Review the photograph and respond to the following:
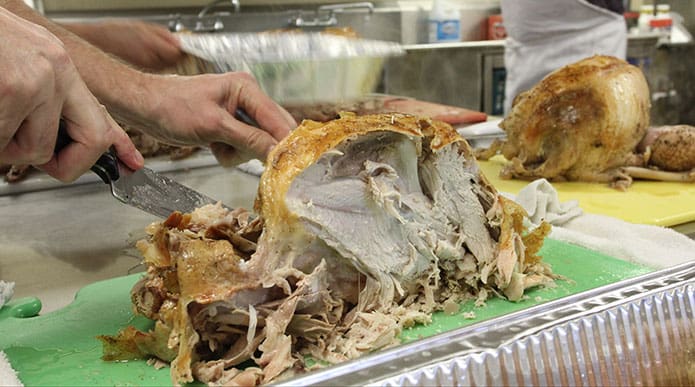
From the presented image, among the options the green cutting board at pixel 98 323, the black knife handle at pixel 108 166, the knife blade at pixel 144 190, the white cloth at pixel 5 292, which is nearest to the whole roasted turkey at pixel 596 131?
the green cutting board at pixel 98 323

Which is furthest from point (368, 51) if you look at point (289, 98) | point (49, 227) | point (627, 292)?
point (627, 292)

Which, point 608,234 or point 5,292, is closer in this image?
point 5,292

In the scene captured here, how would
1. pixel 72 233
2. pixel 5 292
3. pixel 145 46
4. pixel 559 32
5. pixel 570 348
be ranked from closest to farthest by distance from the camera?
pixel 570 348 < pixel 5 292 < pixel 72 233 < pixel 145 46 < pixel 559 32

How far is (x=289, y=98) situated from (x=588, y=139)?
1170mm

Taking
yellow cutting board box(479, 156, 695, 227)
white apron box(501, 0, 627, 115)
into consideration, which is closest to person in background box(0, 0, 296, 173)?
yellow cutting board box(479, 156, 695, 227)

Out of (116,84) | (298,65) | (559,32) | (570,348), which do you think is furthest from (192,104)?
(559,32)

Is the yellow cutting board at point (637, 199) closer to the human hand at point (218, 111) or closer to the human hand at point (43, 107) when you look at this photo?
the human hand at point (218, 111)

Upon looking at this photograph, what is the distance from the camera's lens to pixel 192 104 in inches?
74.9

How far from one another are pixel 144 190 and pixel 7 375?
0.54 metres

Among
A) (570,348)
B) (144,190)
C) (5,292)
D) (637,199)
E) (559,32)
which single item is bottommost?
(637,199)

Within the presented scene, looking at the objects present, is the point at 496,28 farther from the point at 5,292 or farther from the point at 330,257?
the point at 5,292

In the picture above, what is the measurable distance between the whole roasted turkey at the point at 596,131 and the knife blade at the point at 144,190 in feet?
4.84

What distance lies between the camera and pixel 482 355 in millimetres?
1071

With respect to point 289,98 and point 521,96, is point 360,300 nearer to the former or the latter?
point 289,98
